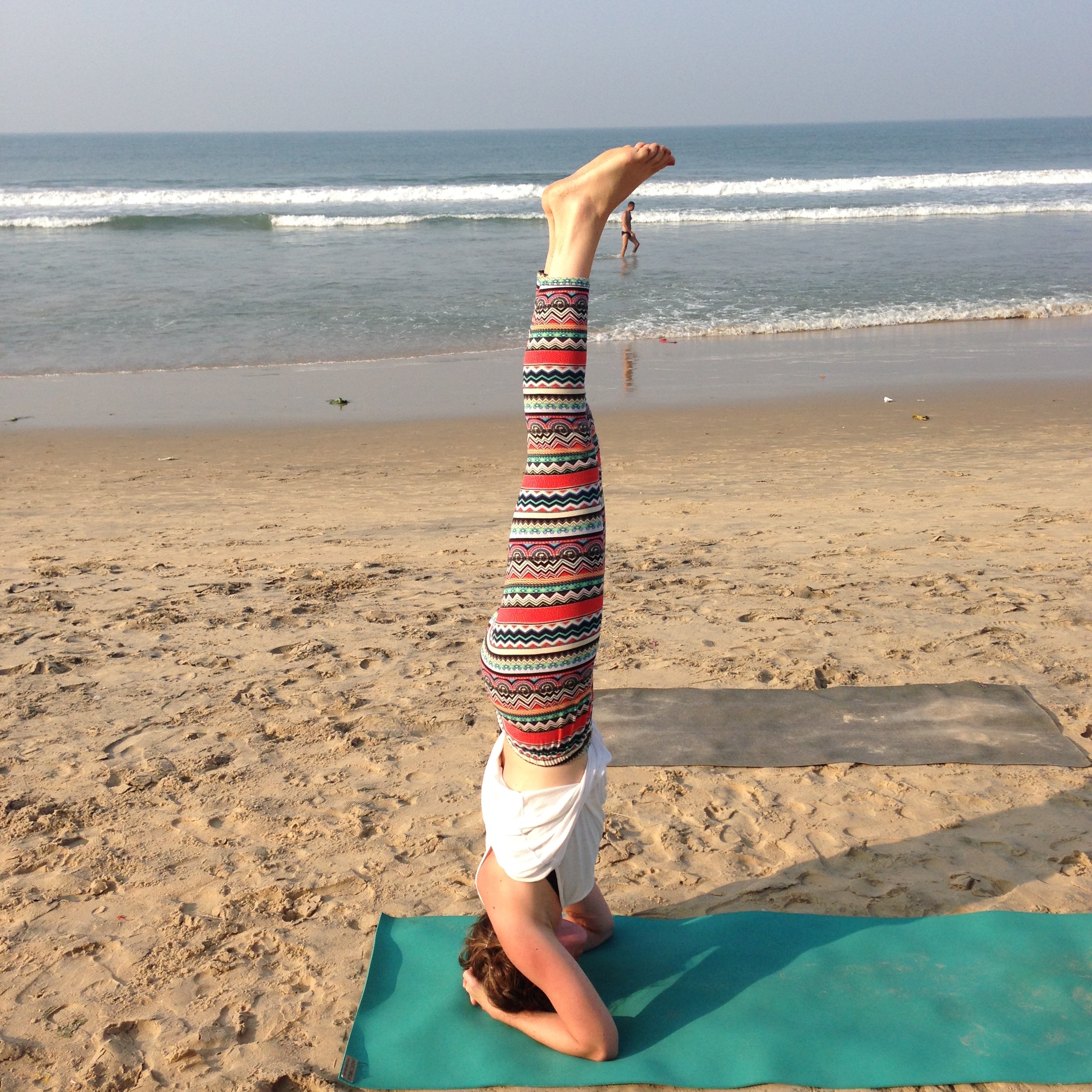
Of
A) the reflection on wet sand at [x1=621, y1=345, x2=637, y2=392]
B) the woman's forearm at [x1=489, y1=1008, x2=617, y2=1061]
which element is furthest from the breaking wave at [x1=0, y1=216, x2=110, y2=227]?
the woman's forearm at [x1=489, y1=1008, x2=617, y2=1061]

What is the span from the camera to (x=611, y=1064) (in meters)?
2.66

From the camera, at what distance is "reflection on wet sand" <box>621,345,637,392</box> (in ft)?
40.6

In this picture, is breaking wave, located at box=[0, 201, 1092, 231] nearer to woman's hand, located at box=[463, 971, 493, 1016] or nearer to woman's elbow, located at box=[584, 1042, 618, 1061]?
woman's hand, located at box=[463, 971, 493, 1016]

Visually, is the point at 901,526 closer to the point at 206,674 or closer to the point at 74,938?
the point at 206,674

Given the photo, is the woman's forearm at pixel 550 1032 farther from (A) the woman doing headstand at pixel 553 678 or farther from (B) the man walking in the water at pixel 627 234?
(B) the man walking in the water at pixel 627 234

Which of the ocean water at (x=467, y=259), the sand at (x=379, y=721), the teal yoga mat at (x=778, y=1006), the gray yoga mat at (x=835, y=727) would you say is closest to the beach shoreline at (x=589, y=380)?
the ocean water at (x=467, y=259)

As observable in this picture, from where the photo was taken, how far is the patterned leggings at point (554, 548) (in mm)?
2451

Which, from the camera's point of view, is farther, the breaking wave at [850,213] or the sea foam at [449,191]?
the sea foam at [449,191]

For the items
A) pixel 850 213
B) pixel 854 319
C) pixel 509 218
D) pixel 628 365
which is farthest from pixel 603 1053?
pixel 850 213

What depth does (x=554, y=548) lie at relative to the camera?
2.50 meters

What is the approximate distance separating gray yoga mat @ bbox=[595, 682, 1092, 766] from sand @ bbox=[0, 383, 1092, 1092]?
0.33ft

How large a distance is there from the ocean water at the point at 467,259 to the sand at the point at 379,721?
7.47 metres

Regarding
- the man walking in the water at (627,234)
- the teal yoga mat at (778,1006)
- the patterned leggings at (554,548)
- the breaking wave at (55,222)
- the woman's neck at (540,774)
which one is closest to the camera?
the patterned leggings at (554,548)

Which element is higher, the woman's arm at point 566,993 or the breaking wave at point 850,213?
the woman's arm at point 566,993
